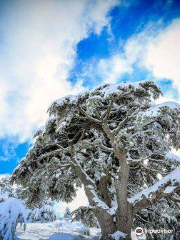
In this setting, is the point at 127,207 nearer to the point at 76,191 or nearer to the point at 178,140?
the point at 178,140

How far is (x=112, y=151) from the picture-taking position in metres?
8.42

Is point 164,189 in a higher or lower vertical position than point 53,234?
higher

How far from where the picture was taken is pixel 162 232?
943 cm

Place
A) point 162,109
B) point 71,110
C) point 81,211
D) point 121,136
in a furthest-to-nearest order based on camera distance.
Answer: point 81,211 → point 71,110 → point 121,136 → point 162,109

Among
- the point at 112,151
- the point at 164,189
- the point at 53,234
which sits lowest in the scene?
the point at 53,234

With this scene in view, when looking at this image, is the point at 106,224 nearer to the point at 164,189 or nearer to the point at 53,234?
the point at 164,189

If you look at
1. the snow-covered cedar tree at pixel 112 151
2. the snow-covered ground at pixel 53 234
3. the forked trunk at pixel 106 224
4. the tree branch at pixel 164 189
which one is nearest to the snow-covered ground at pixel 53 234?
the snow-covered ground at pixel 53 234

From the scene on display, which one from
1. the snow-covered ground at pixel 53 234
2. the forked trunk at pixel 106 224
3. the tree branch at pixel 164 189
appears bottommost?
the snow-covered ground at pixel 53 234

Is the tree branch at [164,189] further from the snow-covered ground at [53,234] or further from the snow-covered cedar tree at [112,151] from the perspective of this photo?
the snow-covered ground at [53,234]

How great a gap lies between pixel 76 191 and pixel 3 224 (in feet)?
18.2

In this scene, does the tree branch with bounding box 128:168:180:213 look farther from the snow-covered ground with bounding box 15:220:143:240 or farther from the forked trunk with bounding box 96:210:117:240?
the snow-covered ground with bounding box 15:220:143:240

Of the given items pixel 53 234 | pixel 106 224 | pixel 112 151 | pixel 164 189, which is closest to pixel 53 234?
pixel 53 234

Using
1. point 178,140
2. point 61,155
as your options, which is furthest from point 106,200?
point 178,140

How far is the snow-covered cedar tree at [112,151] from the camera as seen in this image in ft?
22.9
